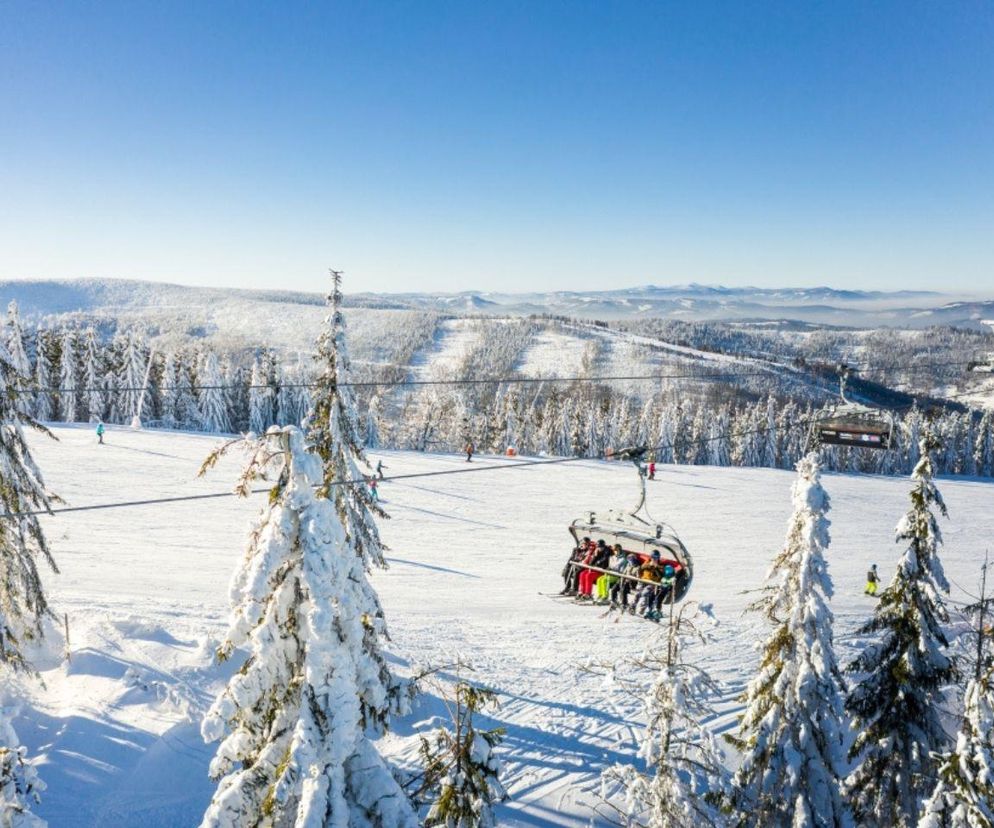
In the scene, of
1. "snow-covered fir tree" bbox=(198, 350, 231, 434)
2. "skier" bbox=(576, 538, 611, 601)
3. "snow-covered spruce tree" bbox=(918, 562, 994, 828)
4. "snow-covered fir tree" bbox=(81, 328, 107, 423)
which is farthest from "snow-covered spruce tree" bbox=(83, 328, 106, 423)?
"snow-covered spruce tree" bbox=(918, 562, 994, 828)

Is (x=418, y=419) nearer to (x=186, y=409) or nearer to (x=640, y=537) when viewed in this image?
(x=186, y=409)

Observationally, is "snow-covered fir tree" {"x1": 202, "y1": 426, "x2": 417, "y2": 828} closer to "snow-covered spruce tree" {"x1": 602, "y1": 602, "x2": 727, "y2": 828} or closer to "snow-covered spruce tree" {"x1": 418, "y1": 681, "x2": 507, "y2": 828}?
"snow-covered spruce tree" {"x1": 418, "y1": 681, "x2": 507, "y2": 828}

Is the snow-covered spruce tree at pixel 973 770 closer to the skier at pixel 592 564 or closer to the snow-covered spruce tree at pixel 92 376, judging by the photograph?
the skier at pixel 592 564

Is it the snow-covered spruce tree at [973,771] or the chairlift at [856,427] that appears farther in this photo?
the chairlift at [856,427]

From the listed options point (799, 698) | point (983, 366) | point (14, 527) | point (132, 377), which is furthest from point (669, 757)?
point (132, 377)

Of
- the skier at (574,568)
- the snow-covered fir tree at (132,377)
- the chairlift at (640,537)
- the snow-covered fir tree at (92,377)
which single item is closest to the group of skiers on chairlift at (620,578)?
the skier at (574,568)
